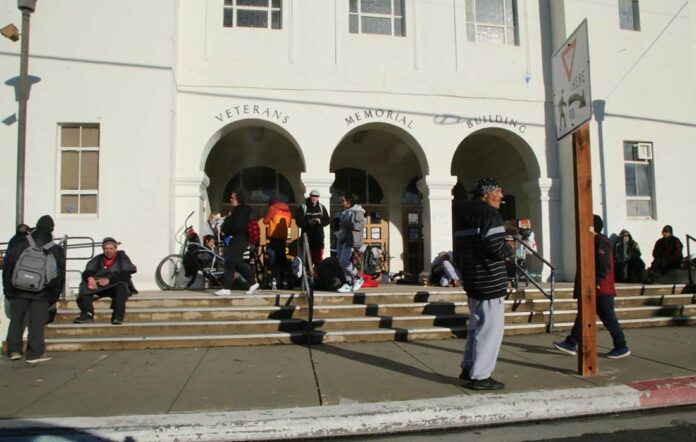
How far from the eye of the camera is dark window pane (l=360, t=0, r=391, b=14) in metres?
10.9

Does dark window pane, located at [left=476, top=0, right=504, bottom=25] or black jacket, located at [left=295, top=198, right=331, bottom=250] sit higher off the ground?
dark window pane, located at [left=476, top=0, right=504, bottom=25]

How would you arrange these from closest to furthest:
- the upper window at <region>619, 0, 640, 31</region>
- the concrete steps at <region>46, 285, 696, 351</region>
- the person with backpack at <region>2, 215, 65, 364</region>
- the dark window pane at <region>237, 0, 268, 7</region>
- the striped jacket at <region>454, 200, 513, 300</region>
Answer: the striped jacket at <region>454, 200, 513, 300</region> < the person with backpack at <region>2, 215, 65, 364</region> < the concrete steps at <region>46, 285, 696, 351</region> < the dark window pane at <region>237, 0, 268, 7</region> < the upper window at <region>619, 0, 640, 31</region>

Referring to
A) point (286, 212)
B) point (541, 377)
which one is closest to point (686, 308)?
point (541, 377)

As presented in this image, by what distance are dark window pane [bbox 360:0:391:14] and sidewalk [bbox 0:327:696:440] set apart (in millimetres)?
7929

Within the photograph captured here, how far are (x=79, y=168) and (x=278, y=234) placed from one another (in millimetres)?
4083

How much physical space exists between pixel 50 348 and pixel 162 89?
5151 millimetres

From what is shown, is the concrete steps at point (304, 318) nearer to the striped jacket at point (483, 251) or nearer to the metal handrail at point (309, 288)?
the metal handrail at point (309, 288)

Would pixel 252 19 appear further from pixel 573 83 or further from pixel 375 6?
pixel 573 83

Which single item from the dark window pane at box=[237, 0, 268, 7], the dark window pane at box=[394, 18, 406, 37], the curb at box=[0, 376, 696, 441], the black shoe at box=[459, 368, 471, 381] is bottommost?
the curb at box=[0, 376, 696, 441]

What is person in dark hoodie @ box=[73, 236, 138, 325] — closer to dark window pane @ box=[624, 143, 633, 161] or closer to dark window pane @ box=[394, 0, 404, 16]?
dark window pane @ box=[394, 0, 404, 16]

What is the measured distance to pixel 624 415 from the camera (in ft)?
13.6

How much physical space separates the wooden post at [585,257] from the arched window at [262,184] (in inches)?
355

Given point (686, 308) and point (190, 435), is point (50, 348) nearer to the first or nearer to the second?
point (190, 435)

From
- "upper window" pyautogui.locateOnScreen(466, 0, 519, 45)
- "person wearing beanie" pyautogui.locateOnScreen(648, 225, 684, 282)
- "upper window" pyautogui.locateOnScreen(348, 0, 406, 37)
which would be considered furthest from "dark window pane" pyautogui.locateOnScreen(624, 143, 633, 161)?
"upper window" pyautogui.locateOnScreen(348, 0, 406, 37)
